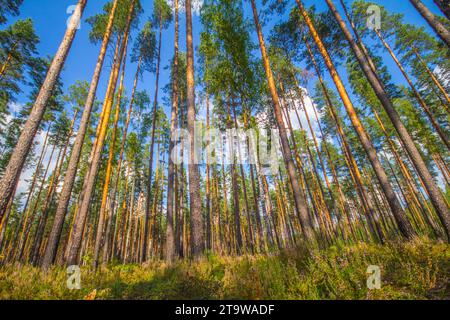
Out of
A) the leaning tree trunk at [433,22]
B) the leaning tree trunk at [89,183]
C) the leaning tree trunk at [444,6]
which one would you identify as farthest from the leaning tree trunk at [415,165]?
the leaning tree trunk at [89,183]

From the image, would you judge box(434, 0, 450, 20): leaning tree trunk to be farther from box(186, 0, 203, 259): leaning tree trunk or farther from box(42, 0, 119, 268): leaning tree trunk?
box(42, 0, 119, 268): leaning tree trunk

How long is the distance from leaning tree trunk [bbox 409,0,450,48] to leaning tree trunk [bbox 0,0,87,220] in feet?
32.7

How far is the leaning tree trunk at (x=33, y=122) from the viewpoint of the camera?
3.32 m

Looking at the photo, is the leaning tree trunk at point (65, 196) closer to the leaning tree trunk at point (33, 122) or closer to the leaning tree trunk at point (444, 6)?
the leaning tree trunk at point (33, 122)

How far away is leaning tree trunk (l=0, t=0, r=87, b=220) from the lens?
3320mm

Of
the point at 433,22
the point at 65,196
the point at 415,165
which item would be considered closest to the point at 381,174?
the point at 415,165

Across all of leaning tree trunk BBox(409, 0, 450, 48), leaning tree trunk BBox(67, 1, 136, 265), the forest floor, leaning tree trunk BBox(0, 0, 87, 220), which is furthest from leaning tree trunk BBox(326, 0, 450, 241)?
leaning tree trunk BBox(67, 1, 136, 265)

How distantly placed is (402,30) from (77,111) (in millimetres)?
28770

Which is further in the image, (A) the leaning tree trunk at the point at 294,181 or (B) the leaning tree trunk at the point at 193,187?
(A) the leaning tree trunk at the point at 294,181

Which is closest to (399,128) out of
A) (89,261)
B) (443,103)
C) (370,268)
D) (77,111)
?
(370,268)

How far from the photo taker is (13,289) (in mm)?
3016

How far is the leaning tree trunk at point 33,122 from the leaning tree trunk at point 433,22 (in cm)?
995

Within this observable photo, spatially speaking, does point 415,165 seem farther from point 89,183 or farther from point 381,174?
point 89,183
